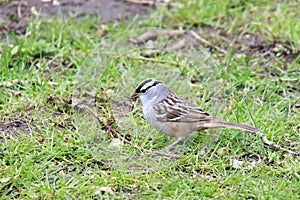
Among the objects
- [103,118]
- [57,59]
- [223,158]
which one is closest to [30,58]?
[57,59]

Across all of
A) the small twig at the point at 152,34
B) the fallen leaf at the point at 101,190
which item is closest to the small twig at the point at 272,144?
the fallen leaf at the point at 101,190

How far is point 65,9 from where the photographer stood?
778cm

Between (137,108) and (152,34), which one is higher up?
(152,34)

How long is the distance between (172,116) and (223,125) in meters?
0.43

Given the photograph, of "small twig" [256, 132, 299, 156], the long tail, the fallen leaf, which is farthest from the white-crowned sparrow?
the fallen leaf

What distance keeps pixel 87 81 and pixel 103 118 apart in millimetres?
812

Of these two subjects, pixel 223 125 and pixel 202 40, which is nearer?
pixel 223 125

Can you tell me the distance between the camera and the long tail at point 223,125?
5125mm

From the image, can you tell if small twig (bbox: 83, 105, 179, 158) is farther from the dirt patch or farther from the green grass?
the dirt patch

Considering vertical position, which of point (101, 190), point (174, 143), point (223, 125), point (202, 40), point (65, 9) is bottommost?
point (101, 190)

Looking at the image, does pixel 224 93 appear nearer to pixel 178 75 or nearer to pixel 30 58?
pixel 178 75

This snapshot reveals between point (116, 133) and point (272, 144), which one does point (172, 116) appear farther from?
point (272, 144)

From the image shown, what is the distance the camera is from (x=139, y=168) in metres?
4.98

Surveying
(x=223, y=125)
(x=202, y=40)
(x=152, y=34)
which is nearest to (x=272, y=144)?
(x=223, y=125)
